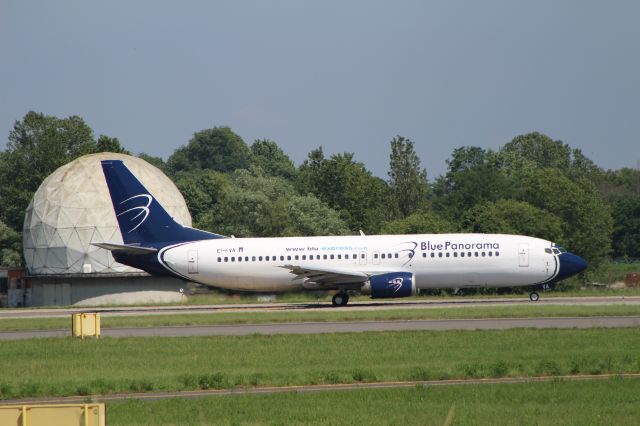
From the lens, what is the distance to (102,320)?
1800 inches

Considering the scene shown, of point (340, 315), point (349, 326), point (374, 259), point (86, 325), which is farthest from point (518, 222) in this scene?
point (86, 325)

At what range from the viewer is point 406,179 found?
356ft

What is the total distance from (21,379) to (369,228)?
237 ft

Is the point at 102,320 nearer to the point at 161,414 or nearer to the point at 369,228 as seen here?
the point at 161,414

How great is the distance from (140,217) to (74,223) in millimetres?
20701

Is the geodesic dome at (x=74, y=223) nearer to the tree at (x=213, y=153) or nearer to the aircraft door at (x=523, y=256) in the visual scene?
the aircraft door at (x=523, y=256)

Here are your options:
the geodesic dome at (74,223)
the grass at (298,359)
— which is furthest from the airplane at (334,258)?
the geodesic dome at (74,223)

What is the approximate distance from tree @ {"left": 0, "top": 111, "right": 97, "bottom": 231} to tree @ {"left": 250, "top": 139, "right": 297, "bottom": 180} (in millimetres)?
52461

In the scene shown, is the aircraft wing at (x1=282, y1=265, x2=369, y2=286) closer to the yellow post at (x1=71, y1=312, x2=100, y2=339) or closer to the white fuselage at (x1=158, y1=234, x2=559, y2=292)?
the white fuselage at (x1=158, y1=234, x2=559, y2=292)

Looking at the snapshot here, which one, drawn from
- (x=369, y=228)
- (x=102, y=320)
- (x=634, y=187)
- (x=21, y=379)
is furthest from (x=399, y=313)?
(x=634, y=187)

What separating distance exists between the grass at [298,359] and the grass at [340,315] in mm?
7593

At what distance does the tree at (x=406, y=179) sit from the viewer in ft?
353

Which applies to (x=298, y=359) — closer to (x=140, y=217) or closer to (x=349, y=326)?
(x=349, y=326)

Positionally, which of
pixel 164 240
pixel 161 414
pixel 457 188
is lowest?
pixel 161 414
